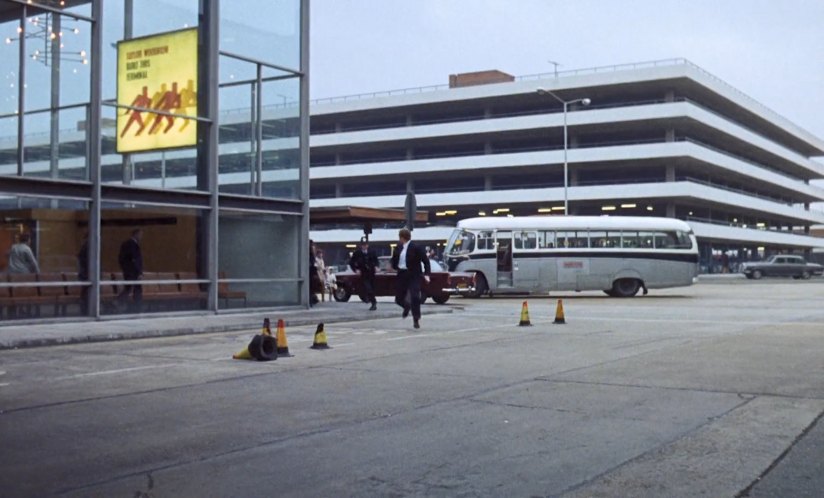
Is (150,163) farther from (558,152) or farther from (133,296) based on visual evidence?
(558,152)

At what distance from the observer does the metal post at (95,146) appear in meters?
17.6


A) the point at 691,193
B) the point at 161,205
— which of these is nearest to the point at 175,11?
the point at 161,205

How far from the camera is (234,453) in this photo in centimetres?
648

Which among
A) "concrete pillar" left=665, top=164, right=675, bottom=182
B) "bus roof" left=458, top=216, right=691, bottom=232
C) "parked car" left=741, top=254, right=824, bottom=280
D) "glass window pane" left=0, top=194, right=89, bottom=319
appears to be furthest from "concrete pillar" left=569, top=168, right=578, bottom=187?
"glass window pane" left=0, top=194, right=89, bottom=319

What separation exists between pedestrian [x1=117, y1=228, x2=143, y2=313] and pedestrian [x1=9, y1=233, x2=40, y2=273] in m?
1.81

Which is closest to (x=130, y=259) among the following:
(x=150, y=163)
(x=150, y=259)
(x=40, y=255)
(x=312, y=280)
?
(x=150, y=259)

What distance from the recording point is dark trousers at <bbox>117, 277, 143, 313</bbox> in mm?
18453

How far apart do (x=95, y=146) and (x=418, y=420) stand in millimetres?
12557

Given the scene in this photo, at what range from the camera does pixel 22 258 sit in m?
16.9

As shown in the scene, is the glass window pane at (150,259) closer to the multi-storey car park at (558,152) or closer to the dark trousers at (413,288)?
the dark trousers at (413,288)

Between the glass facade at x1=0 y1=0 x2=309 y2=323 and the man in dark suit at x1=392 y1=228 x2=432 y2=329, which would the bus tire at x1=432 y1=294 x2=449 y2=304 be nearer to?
the glass facade at x1=0 y1=0 x2=309 y2=323

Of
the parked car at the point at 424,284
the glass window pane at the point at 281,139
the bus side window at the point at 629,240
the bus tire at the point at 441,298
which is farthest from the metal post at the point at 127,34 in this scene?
the bus side window at the point at 629,240

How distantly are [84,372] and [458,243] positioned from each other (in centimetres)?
2412

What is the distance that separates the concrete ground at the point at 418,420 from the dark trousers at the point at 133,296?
4.61 meters
